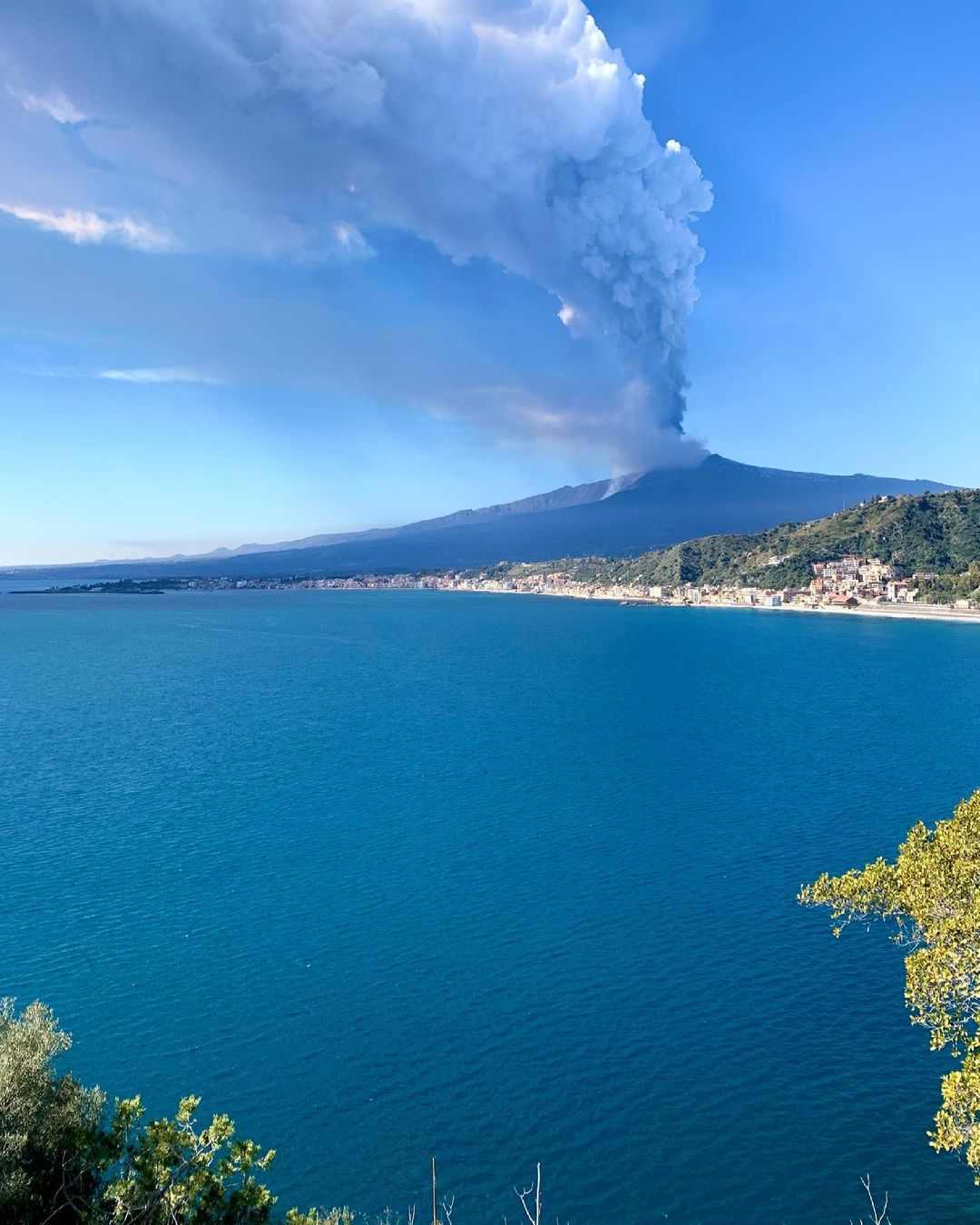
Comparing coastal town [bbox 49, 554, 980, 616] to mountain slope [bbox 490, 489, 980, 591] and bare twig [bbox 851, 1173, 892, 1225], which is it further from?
bare twig [bbox 851, 1173, 892, 1225]

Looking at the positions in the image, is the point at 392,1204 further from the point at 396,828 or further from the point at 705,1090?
the point at 396,828

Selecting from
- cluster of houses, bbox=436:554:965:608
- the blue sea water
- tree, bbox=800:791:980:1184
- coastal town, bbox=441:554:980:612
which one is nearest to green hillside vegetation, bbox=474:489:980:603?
coastal town, bbox=441:554:980:612

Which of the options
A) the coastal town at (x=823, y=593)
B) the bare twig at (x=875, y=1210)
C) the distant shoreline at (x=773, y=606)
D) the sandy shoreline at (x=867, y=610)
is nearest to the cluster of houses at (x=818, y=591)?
the coastal town at (x=823, y=593)

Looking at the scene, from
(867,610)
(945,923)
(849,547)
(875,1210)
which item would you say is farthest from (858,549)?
(875,1210)

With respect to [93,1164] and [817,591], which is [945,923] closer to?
[93,1164]

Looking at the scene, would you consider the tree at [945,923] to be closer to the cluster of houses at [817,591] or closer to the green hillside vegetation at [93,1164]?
the green hillside vegetation at [93,1164]

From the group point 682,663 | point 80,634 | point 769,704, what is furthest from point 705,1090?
point 80,634
